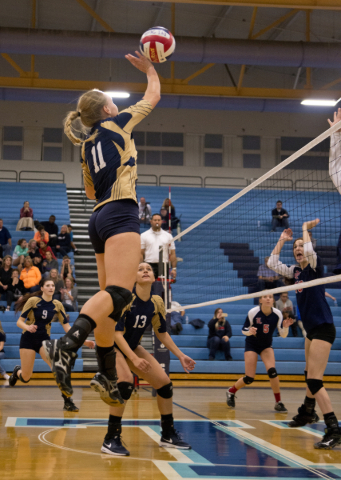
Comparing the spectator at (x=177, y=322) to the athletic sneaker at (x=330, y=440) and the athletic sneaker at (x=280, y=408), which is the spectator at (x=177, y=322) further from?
the athletic sneaker at (x=330, y=440)

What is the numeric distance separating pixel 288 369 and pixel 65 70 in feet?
57.3

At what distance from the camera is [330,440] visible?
203 inches

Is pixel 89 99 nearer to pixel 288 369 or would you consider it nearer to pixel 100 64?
pixel 288 369

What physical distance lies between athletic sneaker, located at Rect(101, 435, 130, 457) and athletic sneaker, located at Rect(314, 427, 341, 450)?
1.83 metres

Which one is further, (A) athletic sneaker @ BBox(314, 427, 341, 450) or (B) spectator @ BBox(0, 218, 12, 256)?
(B) spectator @ BBox(0, 218, 12, 256)

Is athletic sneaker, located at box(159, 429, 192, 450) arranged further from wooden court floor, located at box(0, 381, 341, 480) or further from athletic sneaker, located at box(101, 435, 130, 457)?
athletic sneaker, located at box(101, 435, 130, 457)

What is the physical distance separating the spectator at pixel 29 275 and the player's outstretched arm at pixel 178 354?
29.7 feet

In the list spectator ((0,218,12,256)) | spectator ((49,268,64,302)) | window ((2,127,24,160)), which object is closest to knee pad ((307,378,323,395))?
spectator ((49,268,64,302))

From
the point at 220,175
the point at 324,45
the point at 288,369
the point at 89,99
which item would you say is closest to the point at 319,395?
the point at 89,99

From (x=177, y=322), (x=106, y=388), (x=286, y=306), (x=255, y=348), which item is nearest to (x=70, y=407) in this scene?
(x=255, y=348)

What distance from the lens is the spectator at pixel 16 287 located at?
13.9 meters

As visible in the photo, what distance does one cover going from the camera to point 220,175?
84.1ft

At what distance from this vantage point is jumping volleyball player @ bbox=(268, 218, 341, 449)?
209 inches

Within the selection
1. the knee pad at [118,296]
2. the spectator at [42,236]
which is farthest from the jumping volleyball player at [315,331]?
the spectator at [42,236]
